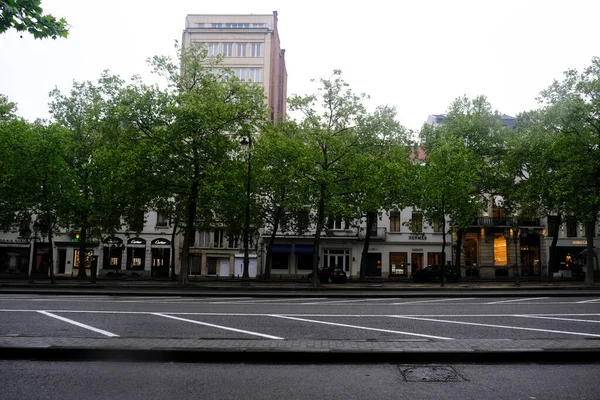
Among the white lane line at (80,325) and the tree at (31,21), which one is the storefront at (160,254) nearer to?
the white lane line at (80,325)

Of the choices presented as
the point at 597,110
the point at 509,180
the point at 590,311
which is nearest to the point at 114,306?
the point at 590,311

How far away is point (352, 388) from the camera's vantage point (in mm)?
5992

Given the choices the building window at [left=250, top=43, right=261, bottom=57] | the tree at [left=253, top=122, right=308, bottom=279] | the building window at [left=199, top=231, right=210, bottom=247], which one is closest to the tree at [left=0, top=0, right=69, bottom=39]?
the tree at [left=253, top=122, right=308, bottom=279]

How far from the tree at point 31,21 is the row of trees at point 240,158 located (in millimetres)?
17219

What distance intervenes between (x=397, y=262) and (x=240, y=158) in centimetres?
2261

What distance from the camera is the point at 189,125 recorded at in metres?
25.9

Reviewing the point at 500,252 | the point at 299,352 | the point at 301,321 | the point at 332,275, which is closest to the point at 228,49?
the point at 332,275

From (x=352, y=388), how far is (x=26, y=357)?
17.7 feet

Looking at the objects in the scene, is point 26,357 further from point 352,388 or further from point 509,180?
point 509,180

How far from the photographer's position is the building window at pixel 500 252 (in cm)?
4522

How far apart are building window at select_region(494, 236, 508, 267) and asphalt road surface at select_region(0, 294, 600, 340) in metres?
31.6

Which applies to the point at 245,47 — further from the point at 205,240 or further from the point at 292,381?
the point at 292,381

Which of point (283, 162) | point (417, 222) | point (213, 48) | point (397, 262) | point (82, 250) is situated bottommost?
point (397, 262)

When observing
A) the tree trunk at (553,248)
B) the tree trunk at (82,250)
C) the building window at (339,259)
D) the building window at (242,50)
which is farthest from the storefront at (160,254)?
the tree trunk at (553,248)
